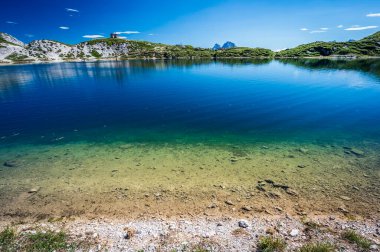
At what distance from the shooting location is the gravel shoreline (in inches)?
413

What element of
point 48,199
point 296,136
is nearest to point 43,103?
point 48,199

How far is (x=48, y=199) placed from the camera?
16.0 m

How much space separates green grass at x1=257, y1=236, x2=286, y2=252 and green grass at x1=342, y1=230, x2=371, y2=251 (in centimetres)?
350

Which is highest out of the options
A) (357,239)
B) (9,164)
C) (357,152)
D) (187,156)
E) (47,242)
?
(47,242)

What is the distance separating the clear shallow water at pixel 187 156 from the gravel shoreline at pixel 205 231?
144 centimetres

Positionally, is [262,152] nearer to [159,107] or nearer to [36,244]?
[36,244]

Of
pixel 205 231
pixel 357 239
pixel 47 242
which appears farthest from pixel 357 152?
pixel 47 242

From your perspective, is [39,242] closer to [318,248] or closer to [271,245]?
[271,245]

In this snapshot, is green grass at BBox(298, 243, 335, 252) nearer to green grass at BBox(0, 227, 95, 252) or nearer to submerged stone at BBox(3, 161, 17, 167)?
green grass at BBox(0, 227, 95, 252)

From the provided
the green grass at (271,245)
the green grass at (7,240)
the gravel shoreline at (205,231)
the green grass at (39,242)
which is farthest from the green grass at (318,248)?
the green grass at (7,240)

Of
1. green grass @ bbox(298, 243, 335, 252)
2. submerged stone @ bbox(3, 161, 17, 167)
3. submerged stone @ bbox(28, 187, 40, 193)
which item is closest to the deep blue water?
submerged stone @ bbox(3, 161, 17, 167)

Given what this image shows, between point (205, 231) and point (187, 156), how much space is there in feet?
36.9

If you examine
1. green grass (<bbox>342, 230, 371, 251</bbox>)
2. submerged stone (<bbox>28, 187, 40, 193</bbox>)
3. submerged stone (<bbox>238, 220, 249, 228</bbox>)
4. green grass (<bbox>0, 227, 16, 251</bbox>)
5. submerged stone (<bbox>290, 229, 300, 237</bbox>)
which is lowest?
submerged stone (<bbox>28, 187, 40, 193</bbox>)

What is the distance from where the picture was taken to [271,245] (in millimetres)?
9984
